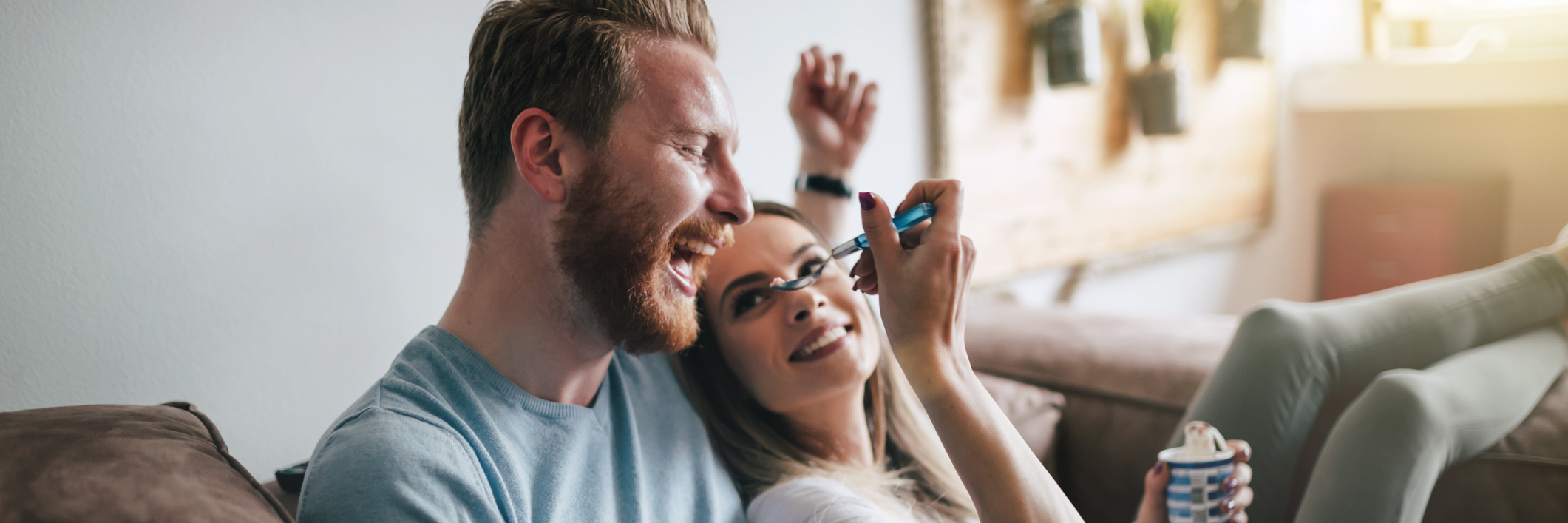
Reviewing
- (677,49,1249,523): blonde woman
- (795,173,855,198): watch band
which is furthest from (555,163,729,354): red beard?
(795,173,855,198): watch band

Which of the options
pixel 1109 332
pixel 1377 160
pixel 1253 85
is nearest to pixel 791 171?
pixel 1109 332

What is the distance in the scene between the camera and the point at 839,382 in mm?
1095

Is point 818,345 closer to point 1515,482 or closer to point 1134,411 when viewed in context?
point 1134,411

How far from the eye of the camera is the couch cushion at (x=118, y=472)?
1.94ft

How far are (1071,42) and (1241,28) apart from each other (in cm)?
111

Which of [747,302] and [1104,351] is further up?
[747,302]

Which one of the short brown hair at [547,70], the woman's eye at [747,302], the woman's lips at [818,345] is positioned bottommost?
the woman's lips at [818,345]

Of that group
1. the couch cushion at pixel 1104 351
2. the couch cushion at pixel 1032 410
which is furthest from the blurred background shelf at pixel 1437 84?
the couch cushion at pixel 1032 410

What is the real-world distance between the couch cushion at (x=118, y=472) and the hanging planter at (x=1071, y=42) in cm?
192

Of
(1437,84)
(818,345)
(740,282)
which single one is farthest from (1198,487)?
(1437,84)

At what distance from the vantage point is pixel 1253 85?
3.28m

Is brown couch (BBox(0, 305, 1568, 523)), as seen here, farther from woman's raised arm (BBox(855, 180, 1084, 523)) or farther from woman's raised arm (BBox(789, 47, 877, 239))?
woman's raised arm (BBox(855, 180, 1084, 523))

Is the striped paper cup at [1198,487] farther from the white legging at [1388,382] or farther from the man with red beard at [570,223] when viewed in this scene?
the man with red beard at [570,223]

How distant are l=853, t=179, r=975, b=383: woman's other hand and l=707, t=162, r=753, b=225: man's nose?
0.16m
